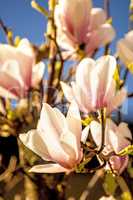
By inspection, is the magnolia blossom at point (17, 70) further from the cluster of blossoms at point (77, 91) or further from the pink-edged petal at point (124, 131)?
the pink-edged petal at point (124, 131)

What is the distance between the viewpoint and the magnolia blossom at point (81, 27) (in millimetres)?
646

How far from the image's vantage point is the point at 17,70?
0.62 meters

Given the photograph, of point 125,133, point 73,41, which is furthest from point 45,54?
point 125,133

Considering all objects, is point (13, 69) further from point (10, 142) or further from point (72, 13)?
point (10, 142)

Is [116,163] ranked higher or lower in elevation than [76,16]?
lower

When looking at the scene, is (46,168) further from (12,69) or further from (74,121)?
(12,69)

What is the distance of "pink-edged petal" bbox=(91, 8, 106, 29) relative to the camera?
0.67 meters

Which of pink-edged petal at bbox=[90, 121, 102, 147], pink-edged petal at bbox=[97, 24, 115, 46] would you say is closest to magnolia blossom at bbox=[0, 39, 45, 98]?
pink-edged petal at bbox=[97, 24, 115, 46]

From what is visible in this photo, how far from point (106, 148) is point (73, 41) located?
277 mm

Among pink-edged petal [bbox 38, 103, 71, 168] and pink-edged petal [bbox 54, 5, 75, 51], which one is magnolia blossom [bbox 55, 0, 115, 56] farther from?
pink-edged petal [bbox 38, 103, 71, 168]

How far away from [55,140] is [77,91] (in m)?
0.09

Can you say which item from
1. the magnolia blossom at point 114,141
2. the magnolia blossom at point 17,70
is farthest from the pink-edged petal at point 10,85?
the magnolia blossom at point 114,141

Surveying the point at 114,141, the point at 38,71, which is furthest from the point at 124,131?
the point at 38,71

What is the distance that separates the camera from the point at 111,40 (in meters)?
0.70
